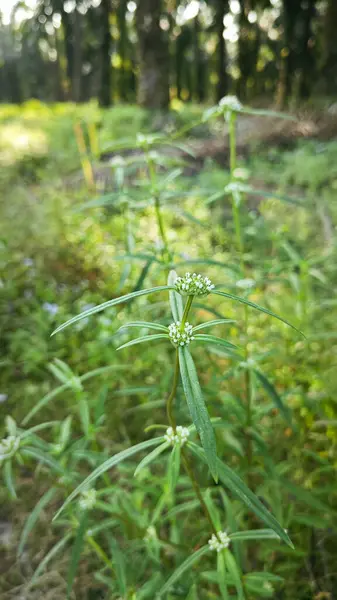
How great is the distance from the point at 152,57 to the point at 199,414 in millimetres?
8359

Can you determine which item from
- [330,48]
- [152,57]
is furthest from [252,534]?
[330,48]

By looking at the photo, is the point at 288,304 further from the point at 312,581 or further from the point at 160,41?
the point at 160,41

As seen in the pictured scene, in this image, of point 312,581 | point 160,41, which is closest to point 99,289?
point 312,581

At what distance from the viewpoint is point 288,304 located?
2.46 metres

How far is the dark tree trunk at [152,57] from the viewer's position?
7.36 m

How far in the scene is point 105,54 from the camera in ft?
38.3

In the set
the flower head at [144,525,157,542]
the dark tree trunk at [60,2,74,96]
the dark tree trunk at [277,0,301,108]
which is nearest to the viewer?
the flower head at [144,525,157,542]

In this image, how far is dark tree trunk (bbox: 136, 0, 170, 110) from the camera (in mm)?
7359

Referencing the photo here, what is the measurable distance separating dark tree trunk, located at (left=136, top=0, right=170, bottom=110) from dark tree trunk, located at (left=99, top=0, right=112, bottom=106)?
3867mm

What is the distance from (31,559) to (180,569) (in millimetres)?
940

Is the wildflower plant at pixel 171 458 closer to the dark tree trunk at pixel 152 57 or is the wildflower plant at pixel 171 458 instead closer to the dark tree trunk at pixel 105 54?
the dark tree trunk at pixel 152 57

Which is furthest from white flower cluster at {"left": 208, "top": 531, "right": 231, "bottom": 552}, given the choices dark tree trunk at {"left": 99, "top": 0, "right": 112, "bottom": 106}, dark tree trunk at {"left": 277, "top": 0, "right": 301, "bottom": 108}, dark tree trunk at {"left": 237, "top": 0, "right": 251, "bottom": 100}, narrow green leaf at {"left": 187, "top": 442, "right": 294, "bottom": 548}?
dark tree trunk at {"left": 99, "top": 0, "right": 112, "bottom": 106}

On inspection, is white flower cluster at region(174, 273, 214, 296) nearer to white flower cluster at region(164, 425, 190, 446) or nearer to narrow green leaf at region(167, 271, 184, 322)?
narrow green leaf at region(167, 271, 184, 322)

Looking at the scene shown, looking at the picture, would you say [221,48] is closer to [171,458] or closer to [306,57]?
[306,57]
